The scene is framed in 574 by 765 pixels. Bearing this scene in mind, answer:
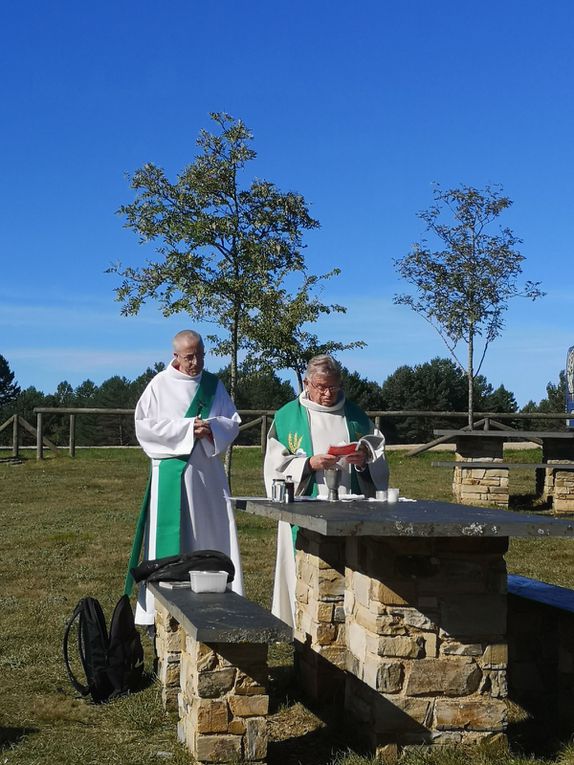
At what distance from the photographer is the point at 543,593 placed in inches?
226

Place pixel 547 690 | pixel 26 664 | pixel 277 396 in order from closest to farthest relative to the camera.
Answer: pixel 547 690 → pixel 26 664 → pixel 277 396

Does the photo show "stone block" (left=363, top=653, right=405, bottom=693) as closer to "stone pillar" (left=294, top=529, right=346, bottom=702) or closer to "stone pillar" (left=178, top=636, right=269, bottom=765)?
"stone pillar" (left=178, top=636, right=269, bottom=765)

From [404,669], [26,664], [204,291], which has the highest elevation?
[204,291]

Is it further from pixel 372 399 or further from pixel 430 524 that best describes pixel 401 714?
pixel 372 399

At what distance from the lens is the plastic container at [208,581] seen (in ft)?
17.1

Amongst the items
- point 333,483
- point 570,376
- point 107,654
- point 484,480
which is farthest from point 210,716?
point 570,376

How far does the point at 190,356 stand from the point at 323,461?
1334 millimetres

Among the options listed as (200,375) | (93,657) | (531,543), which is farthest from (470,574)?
(531,543)

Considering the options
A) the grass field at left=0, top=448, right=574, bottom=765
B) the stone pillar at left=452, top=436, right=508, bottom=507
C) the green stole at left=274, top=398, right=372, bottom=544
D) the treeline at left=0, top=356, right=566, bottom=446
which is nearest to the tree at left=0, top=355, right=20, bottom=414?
the treeline at left=0, top=356, right=566, bottom=446

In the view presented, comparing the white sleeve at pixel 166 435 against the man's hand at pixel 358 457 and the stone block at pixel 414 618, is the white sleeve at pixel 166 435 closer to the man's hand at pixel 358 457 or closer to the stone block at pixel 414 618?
the man's hand at pixel 358 457

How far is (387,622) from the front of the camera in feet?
15.3

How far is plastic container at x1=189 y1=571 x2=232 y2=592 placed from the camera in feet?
17.1

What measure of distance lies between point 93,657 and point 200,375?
6.76 feet

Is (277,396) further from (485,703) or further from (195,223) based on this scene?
(485,703)
